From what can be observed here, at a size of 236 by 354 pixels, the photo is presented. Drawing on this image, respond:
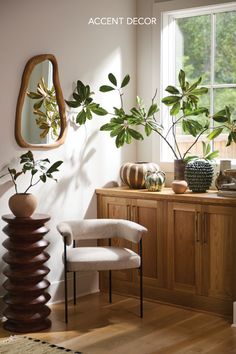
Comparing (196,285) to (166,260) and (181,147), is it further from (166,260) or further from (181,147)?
(181,147)

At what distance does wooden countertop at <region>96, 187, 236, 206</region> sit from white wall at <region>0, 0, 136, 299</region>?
180mm

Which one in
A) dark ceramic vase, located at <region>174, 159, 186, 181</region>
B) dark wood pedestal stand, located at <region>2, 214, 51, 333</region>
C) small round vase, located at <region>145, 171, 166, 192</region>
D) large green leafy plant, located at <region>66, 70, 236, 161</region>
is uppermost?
large green leafy plant, located at <region>66, 70, 236, 161</region>

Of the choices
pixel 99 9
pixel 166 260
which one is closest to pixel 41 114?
pixel 99 9

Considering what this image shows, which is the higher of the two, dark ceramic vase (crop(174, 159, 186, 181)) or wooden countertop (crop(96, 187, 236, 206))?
dark ceramic vase (crop(174, 159, 186, 181))

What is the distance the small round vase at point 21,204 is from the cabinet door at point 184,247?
109cm

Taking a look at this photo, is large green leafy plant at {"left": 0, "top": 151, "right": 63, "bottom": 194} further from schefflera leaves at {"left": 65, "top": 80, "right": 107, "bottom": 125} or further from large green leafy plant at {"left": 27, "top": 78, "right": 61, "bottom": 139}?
schefflera leaves at {"left": 65, "top": 80, "right": 107, "bottom": 125}

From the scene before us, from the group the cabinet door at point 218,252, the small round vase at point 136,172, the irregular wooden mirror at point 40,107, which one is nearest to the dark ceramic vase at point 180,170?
the small round vase at point 136,172

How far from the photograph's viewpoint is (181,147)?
5.41 m

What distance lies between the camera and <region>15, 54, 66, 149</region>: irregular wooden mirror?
456cm

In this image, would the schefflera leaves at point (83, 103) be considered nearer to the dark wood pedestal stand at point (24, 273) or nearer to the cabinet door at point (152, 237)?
the cabinet door at point (152, 237)

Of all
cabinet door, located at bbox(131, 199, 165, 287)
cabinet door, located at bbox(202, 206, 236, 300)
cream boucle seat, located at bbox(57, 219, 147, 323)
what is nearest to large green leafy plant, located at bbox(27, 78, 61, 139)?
cream boucle seat, located at bbox(57, 219, 147, 323)

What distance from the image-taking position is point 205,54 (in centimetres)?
521

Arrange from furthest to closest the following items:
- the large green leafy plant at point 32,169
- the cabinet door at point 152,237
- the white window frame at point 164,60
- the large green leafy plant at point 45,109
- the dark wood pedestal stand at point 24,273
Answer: the white window frame at point 164,60, the cabinet door at point 152,237, the large green leafy plant at point 45,109, the large green leafy plant at point 32,169, the dark wood pedestal stand at point 24,273

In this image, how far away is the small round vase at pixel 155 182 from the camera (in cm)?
497
